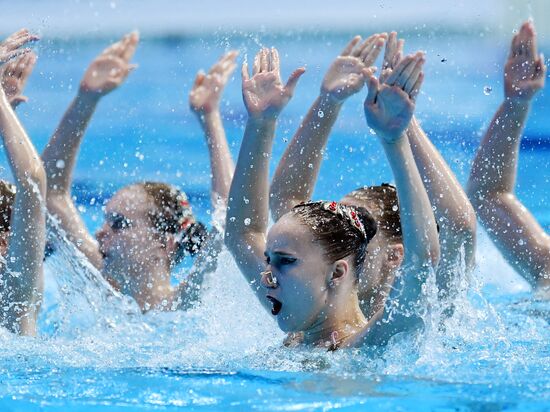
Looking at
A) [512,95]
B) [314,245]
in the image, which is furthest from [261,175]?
[512,95]

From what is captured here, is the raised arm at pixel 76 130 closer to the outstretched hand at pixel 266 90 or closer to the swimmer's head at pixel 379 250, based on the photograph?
Answer: the outstretched hand at pixel 266 90

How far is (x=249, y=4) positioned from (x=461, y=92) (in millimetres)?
2306

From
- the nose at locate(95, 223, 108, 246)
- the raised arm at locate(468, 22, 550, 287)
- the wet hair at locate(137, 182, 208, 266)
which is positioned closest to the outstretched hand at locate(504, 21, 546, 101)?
the raised arm at locate(468, 22, 550, 287)

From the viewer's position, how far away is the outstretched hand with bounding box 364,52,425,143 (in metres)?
2.29

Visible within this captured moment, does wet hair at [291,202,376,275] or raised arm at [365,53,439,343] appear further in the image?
wet hair at [291,202,376,275]

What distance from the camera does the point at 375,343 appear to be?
2.54 metres

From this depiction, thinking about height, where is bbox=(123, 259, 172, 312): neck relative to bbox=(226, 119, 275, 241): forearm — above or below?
below

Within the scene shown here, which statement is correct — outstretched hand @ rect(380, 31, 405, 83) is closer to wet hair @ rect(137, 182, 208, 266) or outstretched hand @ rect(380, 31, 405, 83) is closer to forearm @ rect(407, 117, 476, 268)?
forearm @ rect(407, 117, 476, 268)

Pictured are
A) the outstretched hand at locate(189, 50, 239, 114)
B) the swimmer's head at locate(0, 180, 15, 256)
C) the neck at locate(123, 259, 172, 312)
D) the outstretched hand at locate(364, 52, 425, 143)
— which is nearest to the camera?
the outstretched hand at locate(364, 52, 425, 143)

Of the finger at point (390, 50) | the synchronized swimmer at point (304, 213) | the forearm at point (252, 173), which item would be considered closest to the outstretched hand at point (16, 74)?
the synchronized swimmer at point (304, 213)

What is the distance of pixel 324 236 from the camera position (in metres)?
2.61

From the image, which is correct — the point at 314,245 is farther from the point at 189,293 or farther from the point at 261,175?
the point at 189,293

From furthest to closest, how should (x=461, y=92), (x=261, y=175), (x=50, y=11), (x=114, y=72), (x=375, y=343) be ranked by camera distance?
(x=50, y=11), (x=461, y=92), (x=114, y=72), (x=261, y=175), (x=375, y=343)

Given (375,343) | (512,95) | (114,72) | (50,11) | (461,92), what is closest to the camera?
(375,343)
